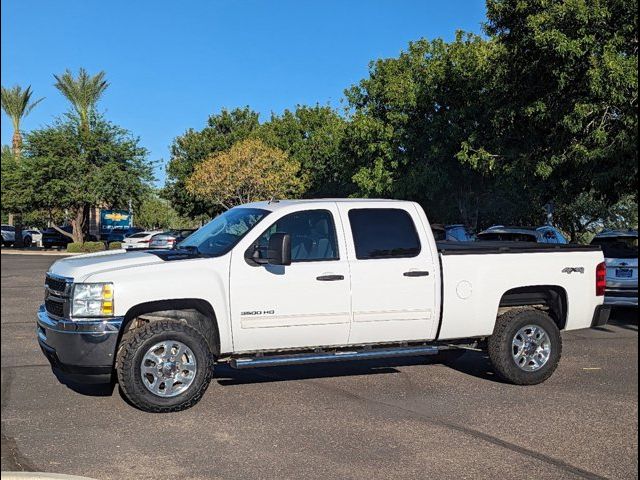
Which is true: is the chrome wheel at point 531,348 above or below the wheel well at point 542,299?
below

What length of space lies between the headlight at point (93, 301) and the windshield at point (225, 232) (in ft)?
3.53

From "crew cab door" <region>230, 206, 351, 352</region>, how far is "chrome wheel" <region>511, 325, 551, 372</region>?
2.00 m

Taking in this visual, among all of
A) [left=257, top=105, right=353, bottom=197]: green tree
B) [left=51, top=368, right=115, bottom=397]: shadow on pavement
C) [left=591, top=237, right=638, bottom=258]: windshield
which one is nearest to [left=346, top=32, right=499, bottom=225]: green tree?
[left=257, top=105, right=353, bottom=197]: green tree

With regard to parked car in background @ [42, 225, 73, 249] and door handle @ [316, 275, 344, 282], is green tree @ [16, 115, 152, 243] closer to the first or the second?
parked car in background @ [42, 225, 73, 249]

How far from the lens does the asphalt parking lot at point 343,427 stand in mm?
4703

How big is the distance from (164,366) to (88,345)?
0.69 meters

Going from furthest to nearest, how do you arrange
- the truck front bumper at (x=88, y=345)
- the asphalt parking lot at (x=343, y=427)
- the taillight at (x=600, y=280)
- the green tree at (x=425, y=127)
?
1. the green tree at (x=425, y=127)
2. the taillight at (x=600, y=280)
3. the truck front bumper at (x=88, y=345)
4. the asphalt parking lot at (x=343, y=427)

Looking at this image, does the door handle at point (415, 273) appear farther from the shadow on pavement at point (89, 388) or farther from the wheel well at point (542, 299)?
the shadow on pavement at point (89, 388)

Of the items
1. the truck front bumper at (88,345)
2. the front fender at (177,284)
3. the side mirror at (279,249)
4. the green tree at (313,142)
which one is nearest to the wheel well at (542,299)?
the side mirror at (279,249)

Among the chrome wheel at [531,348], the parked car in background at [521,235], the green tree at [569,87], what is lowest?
the chrome wheel at [531,348]

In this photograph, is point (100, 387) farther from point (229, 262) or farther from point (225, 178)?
point (225, 178)

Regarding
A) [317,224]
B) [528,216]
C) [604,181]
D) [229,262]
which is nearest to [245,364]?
[229,262]

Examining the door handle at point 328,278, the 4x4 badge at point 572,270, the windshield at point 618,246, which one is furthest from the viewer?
the windshield at point 618,246

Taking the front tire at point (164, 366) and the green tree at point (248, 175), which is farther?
the green tree at point (248, 175)
